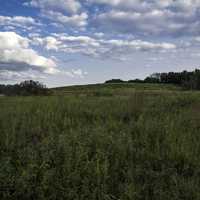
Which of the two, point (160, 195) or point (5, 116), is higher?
point (5, 116)

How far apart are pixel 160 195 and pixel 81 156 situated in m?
1.40

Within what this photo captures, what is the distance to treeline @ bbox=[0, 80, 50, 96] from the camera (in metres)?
22.4

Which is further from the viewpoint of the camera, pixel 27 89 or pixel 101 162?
pixel 27 89

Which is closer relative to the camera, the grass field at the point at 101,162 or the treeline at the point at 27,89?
the grass field at the point at 101,162

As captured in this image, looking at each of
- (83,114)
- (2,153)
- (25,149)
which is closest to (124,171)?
(25,149)

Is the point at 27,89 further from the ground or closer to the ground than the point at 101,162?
further from the ground

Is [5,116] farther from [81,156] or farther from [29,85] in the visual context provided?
[29,85]

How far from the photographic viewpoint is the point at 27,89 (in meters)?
23.2

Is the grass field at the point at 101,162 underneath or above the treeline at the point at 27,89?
underneath

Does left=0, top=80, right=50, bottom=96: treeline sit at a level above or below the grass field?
above

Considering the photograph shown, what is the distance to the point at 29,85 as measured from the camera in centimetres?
2348

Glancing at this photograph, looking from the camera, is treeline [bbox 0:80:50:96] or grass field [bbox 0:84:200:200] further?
treeline [bbox 0:80:50:96]

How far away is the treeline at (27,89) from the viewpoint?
2238cm

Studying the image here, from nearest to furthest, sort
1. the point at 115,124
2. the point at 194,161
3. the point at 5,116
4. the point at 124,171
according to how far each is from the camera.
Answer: the point at 124,171, the point at 194,161, the point at 115,124, the point at 5,116
